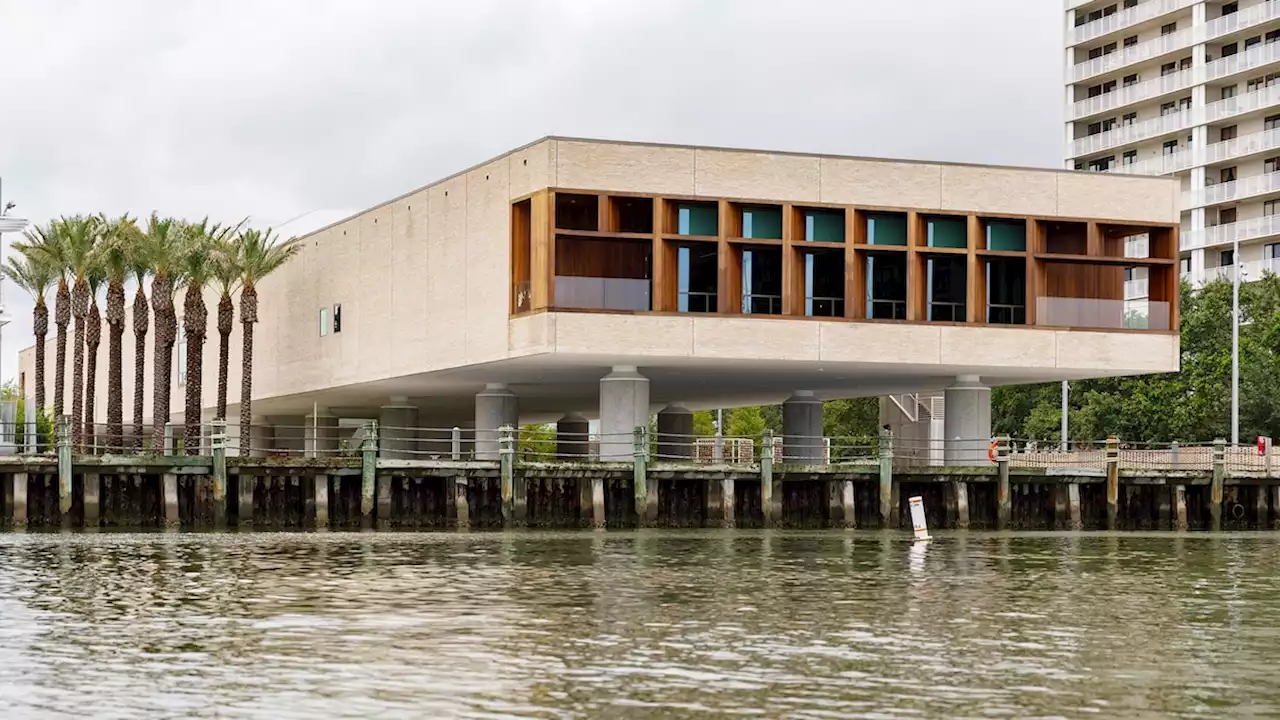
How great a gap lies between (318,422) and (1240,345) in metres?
37.7

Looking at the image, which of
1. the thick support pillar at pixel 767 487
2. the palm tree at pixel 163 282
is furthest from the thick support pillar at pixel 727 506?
the palm tree at pixel 163 282

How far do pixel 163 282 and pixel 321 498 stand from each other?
80.2 ft

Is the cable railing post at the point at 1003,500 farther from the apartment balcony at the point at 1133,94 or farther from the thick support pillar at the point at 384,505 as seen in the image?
the apartment balcony at the point at 1133,94

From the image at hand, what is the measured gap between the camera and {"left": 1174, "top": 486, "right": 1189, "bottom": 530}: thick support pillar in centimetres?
5441

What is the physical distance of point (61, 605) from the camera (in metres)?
25.8

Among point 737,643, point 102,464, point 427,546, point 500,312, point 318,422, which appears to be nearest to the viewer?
point 737,643

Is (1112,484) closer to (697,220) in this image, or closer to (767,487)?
(767,487)

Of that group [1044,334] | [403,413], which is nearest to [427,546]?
[1044,334]

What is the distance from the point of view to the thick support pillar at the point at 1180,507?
5441 centimetres

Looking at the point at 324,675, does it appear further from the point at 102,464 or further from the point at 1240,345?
the point at 1240,345

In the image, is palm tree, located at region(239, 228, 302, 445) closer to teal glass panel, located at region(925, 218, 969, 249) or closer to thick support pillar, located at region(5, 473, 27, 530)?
thick support pillar, located at region(5, 473, 27, 530)

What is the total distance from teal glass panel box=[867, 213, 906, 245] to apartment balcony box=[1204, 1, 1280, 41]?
64.9m

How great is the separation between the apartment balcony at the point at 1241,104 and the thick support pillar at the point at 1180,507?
207 ft

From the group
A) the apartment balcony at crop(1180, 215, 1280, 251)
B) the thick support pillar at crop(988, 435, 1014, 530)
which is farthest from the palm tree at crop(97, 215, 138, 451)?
the apartment balcony at crop(1180, 215, 1280, 251)
